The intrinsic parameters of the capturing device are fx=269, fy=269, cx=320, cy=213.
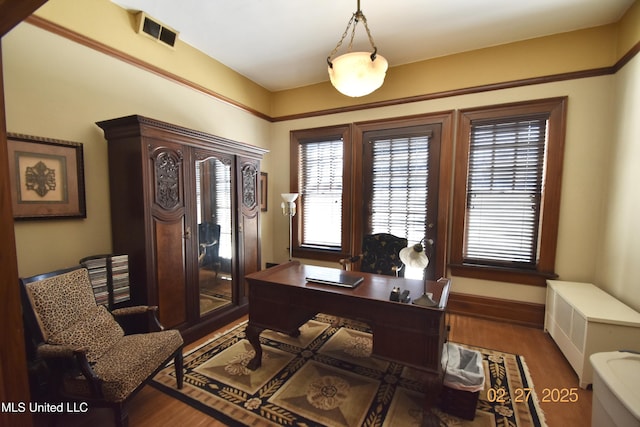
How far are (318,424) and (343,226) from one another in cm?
248

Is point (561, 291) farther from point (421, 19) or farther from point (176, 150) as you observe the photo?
point (176, 150)

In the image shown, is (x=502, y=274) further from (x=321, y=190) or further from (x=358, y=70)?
(x=358, y=70)

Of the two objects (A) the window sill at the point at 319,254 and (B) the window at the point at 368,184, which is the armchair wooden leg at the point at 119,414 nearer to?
(B) the window at the point at 368,184

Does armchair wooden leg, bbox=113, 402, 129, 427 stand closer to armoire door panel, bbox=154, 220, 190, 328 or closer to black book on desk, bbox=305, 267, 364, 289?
armoire door panel, bbox=154, 220, 190, 328

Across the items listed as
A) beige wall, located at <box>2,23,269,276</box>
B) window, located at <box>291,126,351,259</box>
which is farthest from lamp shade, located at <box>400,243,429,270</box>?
beige wall, located at <box>2,23,269,276</box>

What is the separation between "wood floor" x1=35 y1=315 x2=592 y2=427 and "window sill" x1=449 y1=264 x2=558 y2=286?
513 mm

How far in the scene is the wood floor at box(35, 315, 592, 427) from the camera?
1675 millimetres

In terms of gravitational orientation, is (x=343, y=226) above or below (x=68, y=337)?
above

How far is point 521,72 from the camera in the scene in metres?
2.86

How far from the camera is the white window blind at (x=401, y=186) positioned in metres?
3.36

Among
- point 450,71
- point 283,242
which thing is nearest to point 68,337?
point 283,242

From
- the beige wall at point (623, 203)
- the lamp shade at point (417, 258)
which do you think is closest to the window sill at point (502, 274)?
the beige wall at point (623, 203)

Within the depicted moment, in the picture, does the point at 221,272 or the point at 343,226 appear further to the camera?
the point at 343,226
